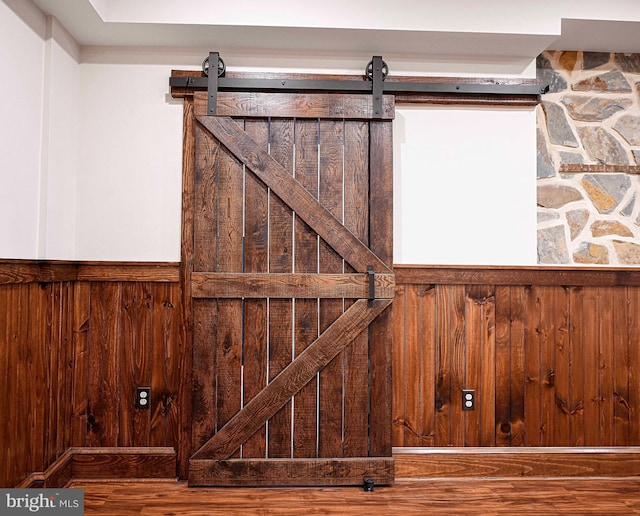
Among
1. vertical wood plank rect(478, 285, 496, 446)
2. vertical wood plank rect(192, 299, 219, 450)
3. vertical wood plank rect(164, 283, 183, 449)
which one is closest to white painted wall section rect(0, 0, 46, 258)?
vertical wood plank rect(164, 283, 183, 449)

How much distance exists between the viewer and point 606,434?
2807 mm

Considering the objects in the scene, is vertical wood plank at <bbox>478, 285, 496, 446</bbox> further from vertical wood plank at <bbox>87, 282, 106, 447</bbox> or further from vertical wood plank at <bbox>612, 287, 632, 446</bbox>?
vertical wood plank at <bbox>87, 282, 106, 447</bbox>

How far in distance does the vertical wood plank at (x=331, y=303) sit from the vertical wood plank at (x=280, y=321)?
165 millimetres

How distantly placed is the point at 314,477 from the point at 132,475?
91 centimetres

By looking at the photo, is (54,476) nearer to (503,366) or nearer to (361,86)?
(503,366)

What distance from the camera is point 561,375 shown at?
280 cm

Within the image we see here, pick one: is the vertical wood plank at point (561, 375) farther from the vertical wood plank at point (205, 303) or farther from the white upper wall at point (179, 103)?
the vertical wood plank at point (205, 303)

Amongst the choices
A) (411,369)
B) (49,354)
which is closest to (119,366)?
(49,354)

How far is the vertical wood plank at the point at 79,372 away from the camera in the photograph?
268cm

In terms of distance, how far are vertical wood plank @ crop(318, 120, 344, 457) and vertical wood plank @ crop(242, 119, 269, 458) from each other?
0.29 m

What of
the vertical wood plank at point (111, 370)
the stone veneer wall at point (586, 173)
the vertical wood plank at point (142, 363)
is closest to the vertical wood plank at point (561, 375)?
the stone veneer wall at point (586, 173)

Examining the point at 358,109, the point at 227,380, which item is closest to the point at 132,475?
the point at 227,380

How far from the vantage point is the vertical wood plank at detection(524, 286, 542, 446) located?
110 inches

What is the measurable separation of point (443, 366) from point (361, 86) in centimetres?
151
